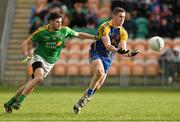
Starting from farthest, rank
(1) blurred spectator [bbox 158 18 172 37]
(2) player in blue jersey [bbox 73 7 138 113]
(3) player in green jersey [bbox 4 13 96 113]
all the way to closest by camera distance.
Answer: (1) blurred spectator [bbox 158 18 172 37] < (2) player in blue jersey [bbox 73 7 138 113] < (3) player in green jersey [bbox 4 13 96 113]

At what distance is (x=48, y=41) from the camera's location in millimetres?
14953

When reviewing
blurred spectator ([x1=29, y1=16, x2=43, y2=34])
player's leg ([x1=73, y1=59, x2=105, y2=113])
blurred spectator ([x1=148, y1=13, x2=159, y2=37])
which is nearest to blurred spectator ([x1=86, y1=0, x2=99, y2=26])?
blurred spectator ([x1=29, y1=16, x2=43, y2=34])

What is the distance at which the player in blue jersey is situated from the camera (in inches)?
592

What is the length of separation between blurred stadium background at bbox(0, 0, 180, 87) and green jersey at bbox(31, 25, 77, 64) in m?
12.9

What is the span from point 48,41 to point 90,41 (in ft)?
47.3

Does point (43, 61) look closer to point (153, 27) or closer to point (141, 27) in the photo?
point (141, 27)

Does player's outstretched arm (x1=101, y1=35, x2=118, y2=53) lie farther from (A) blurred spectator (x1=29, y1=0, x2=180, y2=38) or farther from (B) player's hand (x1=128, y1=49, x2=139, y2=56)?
(A) blurred spectator (x1=29, y1=0, x2=180, y2=38)

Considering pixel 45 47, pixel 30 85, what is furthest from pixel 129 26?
pixel 30 85

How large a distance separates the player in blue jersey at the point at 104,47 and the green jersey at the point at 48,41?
87 cm

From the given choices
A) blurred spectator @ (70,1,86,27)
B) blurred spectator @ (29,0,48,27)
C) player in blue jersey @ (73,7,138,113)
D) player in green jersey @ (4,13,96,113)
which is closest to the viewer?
player in green jersey @ (4,13,96,113)

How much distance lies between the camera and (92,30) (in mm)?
29422

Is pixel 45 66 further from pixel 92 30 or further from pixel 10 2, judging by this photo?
pixel 10 2

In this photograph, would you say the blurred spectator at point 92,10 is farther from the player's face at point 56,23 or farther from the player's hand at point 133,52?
Result: the player's hand at point 133,52

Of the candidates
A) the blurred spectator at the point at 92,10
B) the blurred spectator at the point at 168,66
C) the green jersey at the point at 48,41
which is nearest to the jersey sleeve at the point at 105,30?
the green jersey at the point at 48,41
